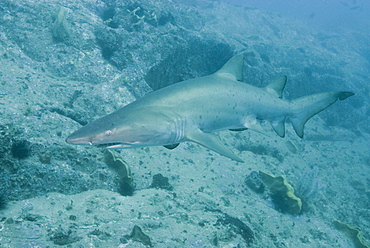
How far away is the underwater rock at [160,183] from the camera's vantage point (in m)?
5.54

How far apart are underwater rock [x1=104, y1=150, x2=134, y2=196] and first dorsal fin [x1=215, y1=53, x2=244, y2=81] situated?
3.14 meters

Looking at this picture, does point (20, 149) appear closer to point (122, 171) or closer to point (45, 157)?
point (45, 157)

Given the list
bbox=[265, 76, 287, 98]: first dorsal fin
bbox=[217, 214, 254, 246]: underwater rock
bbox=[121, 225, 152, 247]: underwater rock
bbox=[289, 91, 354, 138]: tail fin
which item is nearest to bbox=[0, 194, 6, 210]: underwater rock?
bbox=[121, 225, 152, 247]: underwater rock

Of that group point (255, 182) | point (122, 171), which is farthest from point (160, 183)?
point (255, 182)

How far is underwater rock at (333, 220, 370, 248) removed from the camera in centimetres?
626

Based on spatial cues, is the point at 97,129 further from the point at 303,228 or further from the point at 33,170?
the point at 303,228

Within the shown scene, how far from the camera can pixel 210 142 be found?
9.82 feet

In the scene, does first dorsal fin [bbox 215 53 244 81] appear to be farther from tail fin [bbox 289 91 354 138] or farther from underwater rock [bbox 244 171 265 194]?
underwater rock [bbox 244 171 265 194]

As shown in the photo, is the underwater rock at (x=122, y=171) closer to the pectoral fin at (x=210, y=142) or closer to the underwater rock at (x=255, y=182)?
the pectoral fin at (x=210, y=142)

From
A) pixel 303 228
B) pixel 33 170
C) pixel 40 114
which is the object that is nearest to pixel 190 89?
pixel 33 170

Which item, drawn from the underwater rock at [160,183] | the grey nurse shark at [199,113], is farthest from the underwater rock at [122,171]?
the grey nurse shark at [199,113]

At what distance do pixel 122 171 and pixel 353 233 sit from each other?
24.4 feet

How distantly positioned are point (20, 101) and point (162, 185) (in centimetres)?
420

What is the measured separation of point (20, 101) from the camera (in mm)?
5230
